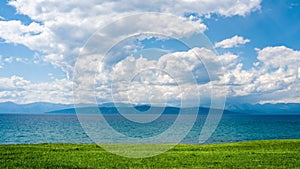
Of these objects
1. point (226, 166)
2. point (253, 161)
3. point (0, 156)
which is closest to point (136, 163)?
point (226, 166)

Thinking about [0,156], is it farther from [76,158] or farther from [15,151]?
[76,158]

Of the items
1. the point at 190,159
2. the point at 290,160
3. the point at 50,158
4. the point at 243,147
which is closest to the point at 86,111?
the point at 50,158

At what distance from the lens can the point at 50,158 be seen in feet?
96.5

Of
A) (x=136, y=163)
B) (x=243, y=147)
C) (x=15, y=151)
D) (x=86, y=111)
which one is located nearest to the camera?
(x=86, y=111)

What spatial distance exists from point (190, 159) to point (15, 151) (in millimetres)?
17511

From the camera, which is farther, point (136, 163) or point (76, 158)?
point (76, 158)

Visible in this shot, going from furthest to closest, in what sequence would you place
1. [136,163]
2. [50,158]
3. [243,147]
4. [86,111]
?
[243,147]
[50,158]
[136,163]
[86,111]

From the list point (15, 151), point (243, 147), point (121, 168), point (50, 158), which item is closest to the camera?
point (121, 168)

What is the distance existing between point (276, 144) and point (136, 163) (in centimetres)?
2382

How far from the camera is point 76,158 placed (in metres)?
29.6

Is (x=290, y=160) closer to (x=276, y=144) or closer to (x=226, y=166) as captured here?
(x=226, y=166)

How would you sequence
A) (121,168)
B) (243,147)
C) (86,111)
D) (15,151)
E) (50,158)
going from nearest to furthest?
(86,111)
(121,168)
(50,158)
(15,151)
(243,147)

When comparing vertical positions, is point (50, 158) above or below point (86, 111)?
below

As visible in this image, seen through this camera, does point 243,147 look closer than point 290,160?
No
